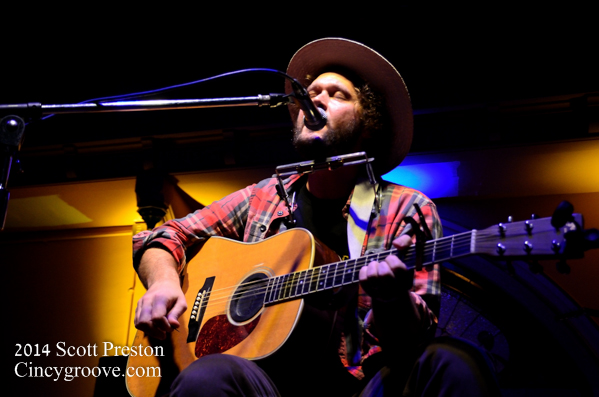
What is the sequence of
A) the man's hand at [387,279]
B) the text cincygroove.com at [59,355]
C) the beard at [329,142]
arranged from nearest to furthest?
the man's hand at [387,279], the beard at [329,142], the text cincygroove.com at [59,355]

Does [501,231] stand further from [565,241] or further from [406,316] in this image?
[406,316]

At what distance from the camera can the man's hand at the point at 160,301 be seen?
1805 millimetres

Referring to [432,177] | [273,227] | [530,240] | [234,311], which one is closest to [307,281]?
[234,311]

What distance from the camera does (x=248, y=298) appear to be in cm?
196

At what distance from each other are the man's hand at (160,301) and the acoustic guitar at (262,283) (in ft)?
0.41

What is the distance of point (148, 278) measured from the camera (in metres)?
2.13

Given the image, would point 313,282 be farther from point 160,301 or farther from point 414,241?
point 160,301

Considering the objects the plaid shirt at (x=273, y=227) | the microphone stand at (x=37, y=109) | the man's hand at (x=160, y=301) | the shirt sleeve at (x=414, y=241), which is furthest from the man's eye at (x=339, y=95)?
the man's hand at (x=160, y=301)

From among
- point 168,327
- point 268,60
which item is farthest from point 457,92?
point 168,327

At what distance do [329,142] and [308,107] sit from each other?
54 centimetres

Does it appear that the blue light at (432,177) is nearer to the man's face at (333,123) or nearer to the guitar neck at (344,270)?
the man's face at (333,123)

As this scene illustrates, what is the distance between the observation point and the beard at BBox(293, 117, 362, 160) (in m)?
2.34

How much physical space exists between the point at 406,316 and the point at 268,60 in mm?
Answer: 3528

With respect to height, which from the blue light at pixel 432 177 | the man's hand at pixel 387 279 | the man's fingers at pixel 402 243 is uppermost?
the blue light at pixel 432 177
